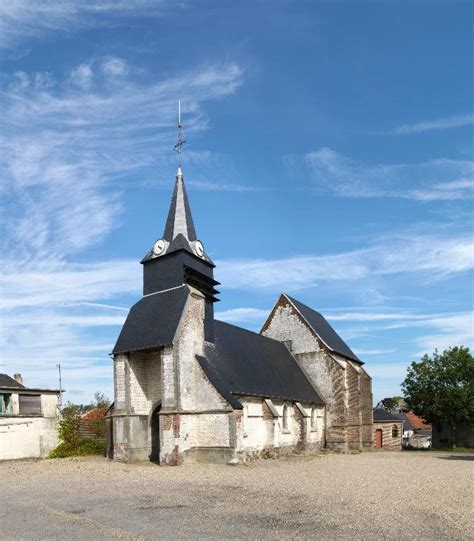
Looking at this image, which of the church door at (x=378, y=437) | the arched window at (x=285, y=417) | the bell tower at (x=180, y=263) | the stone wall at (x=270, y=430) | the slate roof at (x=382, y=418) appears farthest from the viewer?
the slate roof at (x=382, y=418)

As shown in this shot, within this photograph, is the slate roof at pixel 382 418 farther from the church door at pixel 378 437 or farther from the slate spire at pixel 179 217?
the slate spire at pixel 179 217

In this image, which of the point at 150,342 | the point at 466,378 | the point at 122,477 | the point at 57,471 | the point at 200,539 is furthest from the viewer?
the point at 466,378

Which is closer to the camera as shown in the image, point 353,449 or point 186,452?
point 186,452

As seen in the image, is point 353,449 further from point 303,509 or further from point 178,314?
point 303,509

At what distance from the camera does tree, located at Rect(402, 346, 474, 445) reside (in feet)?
123

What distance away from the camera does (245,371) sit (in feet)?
83.9

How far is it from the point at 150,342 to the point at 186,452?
4.67 metres

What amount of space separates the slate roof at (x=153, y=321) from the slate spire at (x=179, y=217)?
300 centimetres

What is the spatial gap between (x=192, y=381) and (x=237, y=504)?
10666mm

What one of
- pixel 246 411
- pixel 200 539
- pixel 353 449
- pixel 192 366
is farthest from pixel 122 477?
pixel 353 449

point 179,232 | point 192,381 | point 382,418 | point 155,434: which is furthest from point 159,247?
point 382,418

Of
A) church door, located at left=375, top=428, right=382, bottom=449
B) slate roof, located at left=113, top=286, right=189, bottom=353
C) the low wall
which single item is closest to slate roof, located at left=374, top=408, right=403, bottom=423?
church door, located at left=375, top=428, right=382, bottom=449

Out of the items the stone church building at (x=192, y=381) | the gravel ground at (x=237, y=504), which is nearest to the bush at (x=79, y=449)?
the stone church building at (x=192, y=381)

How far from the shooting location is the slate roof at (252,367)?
23.1m
